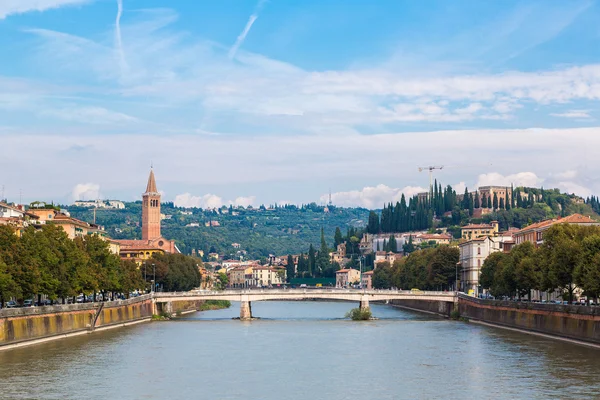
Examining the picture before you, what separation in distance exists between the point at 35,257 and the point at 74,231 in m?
48.0

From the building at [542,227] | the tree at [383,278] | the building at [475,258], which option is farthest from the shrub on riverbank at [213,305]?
the building at [542,227]

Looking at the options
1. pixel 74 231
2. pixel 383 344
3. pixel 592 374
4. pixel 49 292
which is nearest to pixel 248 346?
pixel 383 344

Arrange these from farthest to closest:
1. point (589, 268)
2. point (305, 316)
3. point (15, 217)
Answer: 1. point (305, 316)
2. point (15, 217)
3. point (589, 268)

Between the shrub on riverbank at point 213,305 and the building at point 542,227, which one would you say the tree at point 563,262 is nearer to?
the building at point 542,227

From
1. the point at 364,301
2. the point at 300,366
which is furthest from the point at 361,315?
the point at 300,366

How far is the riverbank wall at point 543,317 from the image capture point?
68.6 metres

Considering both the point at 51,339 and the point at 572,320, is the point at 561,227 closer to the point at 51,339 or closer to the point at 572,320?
the point at 572,320

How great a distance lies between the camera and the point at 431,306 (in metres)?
133

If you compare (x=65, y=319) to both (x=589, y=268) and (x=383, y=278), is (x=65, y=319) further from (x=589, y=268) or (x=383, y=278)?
(x=383, y=278)

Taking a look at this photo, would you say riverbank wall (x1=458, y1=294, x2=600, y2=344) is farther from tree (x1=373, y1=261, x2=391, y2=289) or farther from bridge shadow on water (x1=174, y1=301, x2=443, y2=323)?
tree (x1=373, y1=261, x2=391, y2=289)

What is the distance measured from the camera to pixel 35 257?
243 ft

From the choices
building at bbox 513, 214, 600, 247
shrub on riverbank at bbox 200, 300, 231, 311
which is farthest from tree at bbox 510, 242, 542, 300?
shrub on riverbank at bbox 200, 300, 231, 311

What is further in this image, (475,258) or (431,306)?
(475,258)

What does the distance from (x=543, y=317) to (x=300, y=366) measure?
2646cm
